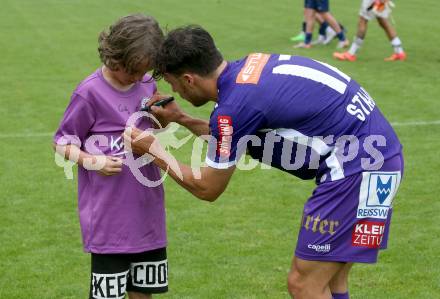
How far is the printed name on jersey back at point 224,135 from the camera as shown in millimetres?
4211

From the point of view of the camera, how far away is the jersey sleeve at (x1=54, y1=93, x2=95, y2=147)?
4.42 meters

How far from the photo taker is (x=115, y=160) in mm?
4355

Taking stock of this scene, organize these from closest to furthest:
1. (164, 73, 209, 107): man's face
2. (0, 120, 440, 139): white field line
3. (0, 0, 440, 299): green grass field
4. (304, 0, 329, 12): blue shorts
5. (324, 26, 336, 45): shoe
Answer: (164, 73, 209, 107): man's face < (0, 0, 440, 299): green grass field < (0, 120, 440, 139): white field line < (304, 0, 329, 12): blue shorts < (324, 26, 336, 45): shoe

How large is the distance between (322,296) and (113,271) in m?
1.13

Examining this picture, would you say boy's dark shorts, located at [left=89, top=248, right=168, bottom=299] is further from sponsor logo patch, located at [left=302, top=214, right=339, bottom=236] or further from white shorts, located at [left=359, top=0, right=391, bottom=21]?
white shorts, located at [left=359, top=0, right=391, bottom=21]

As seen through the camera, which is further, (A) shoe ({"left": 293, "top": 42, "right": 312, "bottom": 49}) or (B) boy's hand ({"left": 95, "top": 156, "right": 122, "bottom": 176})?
(A) shoe ({"left": 293, "top": 42, "right": 312, "bottom": 49})

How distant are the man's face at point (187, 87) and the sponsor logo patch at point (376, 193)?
0.93m

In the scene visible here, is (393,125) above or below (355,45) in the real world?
above

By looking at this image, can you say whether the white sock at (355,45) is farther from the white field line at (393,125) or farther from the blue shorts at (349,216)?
the blue shorts at (349,216)

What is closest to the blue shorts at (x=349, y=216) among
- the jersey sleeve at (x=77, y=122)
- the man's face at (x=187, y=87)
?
the man's face at (x=187, y=87)

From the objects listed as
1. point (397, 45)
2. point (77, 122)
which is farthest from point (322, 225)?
point (397, 45)

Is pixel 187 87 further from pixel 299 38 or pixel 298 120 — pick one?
pixel 299 38

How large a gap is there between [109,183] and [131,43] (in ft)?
2.49

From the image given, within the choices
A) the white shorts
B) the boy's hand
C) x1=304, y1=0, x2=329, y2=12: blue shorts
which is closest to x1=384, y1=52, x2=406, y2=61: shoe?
the white shorts
